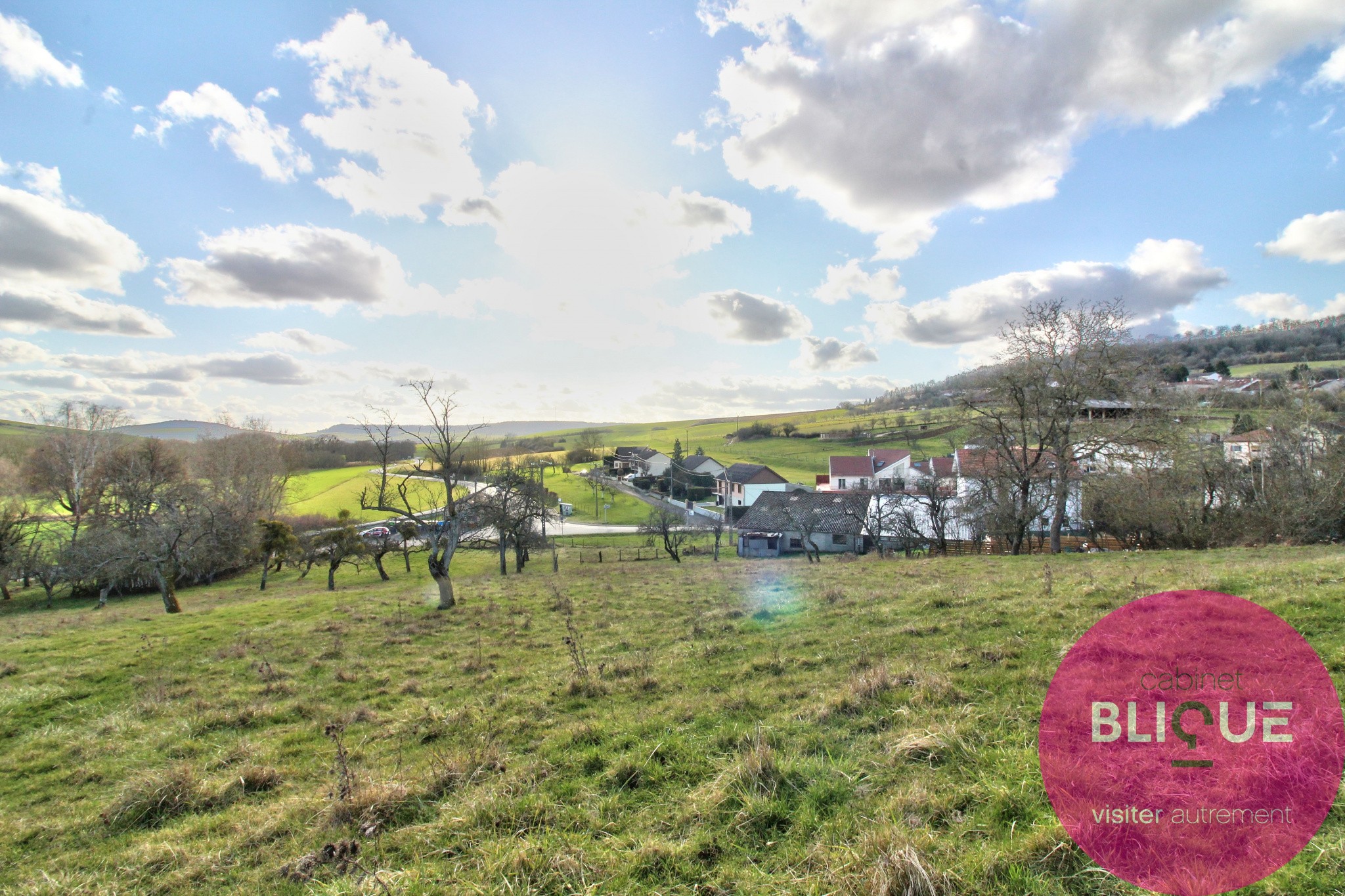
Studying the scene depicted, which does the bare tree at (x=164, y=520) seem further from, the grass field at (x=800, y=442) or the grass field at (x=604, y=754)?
the grass field at (x=800, y=442)

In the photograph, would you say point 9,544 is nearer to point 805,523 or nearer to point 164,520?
point 164,520

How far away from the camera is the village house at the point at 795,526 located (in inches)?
1854

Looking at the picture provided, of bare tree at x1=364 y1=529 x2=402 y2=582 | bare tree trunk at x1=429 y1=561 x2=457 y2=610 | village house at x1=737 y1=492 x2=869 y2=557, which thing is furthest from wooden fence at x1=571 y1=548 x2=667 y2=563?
bare tree trunk at x1=429 y1=561 x2=457 y2=610

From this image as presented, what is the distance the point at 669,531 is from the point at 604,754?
3795cm

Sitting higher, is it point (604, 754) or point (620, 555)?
point (604, 754)

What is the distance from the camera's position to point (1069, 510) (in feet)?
125

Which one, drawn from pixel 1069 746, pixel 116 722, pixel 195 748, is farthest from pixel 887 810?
pixel 116 722

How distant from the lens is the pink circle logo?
2902 mm

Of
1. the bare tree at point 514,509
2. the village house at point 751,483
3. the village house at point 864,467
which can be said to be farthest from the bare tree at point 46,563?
the village house at point 864,467

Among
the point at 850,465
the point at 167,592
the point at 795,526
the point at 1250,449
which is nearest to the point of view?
the point at 167,592

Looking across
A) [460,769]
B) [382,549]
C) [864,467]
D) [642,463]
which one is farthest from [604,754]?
[642,463]

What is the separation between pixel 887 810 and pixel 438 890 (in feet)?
10.3

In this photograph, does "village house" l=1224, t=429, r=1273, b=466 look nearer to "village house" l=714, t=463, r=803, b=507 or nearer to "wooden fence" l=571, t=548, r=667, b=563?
"wooden fence" l=571, t=548, r=667, b=563

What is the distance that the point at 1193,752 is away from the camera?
12.2 feet
